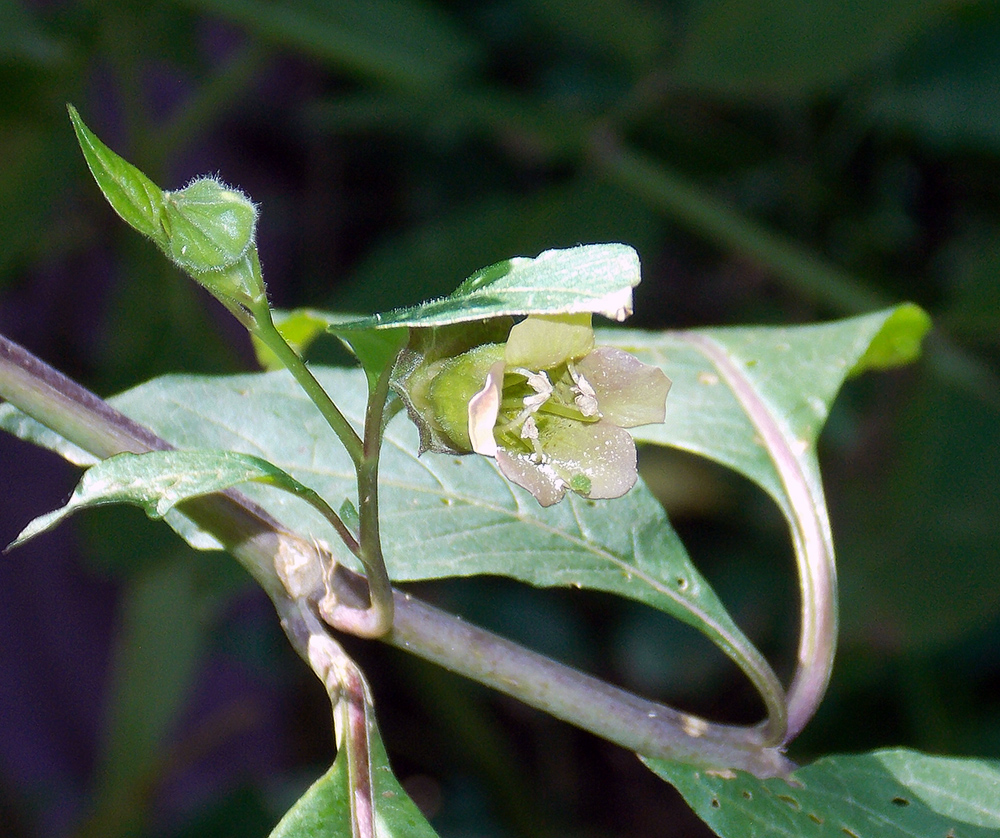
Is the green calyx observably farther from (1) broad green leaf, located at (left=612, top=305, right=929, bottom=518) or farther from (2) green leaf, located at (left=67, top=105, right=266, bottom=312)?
(1) broad green leaf, located at (left=612, top=305, right=929, bottom=518)

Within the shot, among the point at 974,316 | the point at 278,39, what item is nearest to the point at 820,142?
the point at 974,316

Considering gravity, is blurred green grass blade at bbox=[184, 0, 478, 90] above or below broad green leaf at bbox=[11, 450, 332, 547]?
above

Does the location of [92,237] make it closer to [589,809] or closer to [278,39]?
[278,39]

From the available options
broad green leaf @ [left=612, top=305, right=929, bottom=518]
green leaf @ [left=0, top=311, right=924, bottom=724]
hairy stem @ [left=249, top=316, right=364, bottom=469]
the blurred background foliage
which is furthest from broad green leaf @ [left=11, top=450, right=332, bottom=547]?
the blurred background foliage

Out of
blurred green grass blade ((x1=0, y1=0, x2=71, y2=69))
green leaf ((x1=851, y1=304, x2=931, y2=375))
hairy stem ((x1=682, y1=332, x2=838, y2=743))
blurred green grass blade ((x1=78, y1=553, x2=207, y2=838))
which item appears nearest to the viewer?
hairy stem ((x1=682, y1=332, x2=838, y2=743))

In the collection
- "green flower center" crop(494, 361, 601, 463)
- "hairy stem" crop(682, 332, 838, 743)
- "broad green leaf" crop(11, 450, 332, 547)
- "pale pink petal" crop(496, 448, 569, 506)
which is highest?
"green flower center" crop(494, 361, 601, 463)

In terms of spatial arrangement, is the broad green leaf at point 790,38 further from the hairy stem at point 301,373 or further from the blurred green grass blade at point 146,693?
the hairy stem at point 301,373

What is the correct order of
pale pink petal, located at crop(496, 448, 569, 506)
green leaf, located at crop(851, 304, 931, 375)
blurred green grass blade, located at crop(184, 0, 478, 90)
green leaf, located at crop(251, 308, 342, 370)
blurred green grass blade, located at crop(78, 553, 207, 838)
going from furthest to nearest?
blurred green grass blade, located at crop(78, 553, 207, 838)
blurred green grass blade, located at crop(184, 0, 478, 90)
green leaf, located at crop(851, 304, 931, 375)
green leaf, located at crop(251, 308, 342, 370)
pale pink petal, located at crop(496, 448, 569, 506)
